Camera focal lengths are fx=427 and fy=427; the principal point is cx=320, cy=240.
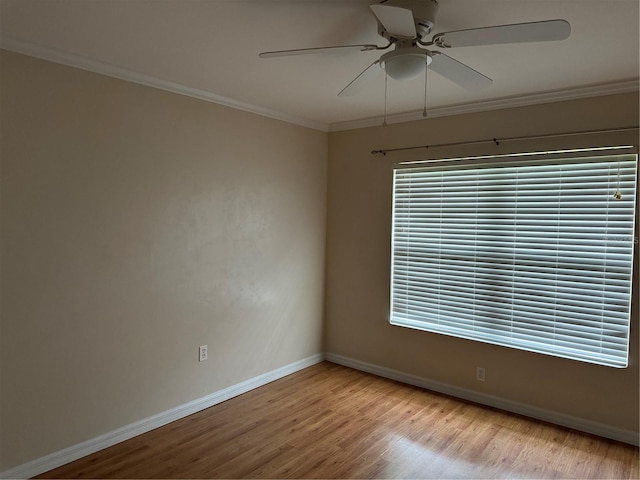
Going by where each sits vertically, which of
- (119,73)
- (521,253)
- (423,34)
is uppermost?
(119,73)

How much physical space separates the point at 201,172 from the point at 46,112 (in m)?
1.08

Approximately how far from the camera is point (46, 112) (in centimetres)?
247

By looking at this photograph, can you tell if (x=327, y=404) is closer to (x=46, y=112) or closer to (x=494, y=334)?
(x=494, y=334)

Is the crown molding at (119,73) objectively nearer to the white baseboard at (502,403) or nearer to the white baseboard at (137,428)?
the white baseboard at (137,428)

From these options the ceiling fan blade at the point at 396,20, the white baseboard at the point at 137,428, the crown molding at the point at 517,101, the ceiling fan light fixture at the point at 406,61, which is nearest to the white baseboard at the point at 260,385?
the white baseboard at the point at 137,428

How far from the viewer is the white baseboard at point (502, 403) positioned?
2973mm

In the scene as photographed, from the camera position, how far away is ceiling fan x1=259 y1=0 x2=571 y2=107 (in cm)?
160

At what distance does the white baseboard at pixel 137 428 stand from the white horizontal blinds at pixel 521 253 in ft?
4.51

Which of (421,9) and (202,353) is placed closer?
(421,9)

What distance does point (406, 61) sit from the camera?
1911 millimetres

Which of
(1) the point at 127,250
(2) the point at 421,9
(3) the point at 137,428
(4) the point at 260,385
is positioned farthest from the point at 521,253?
(3) the point at 137,428

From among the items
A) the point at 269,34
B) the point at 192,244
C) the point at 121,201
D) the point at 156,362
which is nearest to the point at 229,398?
the point at 156,362

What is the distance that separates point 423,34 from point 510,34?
400 mm

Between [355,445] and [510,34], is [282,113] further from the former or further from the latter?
[355,445]
